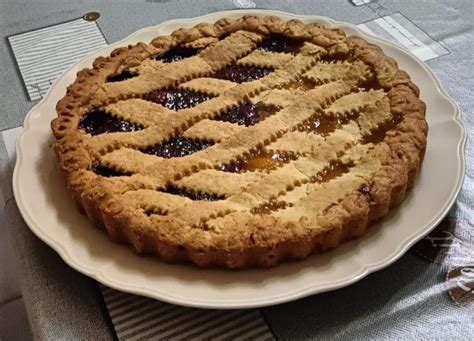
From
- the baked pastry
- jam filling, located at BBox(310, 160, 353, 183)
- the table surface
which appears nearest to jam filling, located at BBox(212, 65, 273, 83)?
the baked pastry

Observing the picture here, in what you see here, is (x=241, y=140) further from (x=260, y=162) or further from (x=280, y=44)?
(x=280, y=44)

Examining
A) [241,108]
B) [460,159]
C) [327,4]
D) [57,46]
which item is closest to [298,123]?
[241,108]

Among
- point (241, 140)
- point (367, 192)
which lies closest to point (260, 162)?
point (241, 140)

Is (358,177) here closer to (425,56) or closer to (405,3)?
(425,56)

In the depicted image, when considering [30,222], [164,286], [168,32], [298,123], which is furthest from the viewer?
[168,32]

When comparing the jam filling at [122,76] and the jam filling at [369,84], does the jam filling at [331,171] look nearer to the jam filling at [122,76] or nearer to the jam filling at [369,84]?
the jam filling at [369,84]

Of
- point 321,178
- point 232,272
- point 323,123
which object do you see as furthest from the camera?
point 323,123

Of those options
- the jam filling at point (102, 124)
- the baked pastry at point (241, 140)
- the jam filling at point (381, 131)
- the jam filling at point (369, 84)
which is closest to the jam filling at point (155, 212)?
the baked pastry at point (241, 140)
